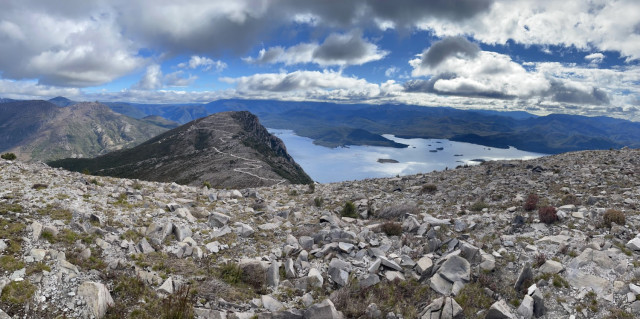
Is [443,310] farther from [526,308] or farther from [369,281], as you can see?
[369,281]

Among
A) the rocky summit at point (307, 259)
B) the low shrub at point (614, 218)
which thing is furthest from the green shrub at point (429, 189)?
the low shrub at point (614, 218)

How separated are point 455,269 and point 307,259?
233 inches

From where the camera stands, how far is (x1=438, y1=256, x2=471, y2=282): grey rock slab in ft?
Answer: 33.2

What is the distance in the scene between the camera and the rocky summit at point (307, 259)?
8.52 metres

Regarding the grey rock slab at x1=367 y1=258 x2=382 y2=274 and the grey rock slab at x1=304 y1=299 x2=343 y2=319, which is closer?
the grey rock slab at x1=304 y1=299 x2=343 y2=319

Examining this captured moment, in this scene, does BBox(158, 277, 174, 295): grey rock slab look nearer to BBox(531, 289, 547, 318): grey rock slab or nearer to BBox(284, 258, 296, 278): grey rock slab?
BBox(284, 258, 296, 278): grey rock slab

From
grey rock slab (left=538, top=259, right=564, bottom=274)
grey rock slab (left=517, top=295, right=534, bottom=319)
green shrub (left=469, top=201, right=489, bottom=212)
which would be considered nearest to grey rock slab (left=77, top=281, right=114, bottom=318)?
grey rock slab (left=517, top=295, right=534, bottom=319)

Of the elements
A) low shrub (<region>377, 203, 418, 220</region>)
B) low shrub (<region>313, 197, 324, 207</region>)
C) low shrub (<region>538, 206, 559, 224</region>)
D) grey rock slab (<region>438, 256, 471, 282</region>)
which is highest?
low shrub (<region>538, 206, 559, 224</region>)

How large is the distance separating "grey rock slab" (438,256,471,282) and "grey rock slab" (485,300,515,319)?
4.89 ft

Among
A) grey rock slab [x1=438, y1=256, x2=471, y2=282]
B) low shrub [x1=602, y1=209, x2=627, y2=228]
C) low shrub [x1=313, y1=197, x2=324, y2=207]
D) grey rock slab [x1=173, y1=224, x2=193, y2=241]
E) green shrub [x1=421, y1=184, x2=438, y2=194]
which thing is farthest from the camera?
green shrub [x1=421, y1=184, x2=438, y2=194]

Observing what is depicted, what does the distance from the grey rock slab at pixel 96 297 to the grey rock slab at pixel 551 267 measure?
14.4m

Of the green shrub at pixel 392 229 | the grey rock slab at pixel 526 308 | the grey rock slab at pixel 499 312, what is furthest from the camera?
the green shrub at pixel 392 229

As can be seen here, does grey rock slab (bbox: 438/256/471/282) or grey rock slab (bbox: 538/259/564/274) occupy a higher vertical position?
grey rock slab (bbox: 538/259/564/274)

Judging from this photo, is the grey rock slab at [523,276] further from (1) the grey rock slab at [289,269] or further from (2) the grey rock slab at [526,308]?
(1) the grey rock slab at [289,269]
